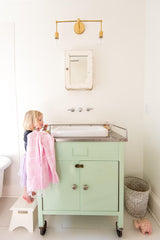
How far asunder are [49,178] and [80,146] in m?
0.37

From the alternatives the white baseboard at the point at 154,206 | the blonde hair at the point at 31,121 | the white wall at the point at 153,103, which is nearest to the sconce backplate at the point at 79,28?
the white wall at the point at 153,103

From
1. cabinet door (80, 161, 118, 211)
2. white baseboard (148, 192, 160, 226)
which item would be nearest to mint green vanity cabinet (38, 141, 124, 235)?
cabinet door (80, 161, 118, 211)

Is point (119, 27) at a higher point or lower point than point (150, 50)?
higher

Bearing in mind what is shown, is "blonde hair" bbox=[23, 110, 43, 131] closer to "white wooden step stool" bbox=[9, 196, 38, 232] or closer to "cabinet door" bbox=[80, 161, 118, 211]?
"cabinet door" bbox=[80, 161, 118, 211]

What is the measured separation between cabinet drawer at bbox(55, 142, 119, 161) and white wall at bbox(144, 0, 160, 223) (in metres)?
0.60

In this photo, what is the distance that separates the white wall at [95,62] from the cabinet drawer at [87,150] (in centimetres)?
55

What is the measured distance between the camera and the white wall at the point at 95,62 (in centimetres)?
149

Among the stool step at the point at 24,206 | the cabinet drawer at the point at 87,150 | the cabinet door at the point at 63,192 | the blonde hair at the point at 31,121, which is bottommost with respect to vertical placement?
the stool step at the point at 24,206

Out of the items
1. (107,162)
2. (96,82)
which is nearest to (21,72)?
(96,82)

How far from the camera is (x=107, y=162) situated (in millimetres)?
1078

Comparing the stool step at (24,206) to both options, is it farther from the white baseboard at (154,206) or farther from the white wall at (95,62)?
the white baseboard at (154,206)

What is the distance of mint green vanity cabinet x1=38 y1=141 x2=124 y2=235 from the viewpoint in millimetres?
1073

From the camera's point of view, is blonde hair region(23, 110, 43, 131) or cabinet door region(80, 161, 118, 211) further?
blonde hair region(23, 110, 43, 131)

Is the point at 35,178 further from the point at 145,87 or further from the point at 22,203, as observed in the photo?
the point at 145,87
